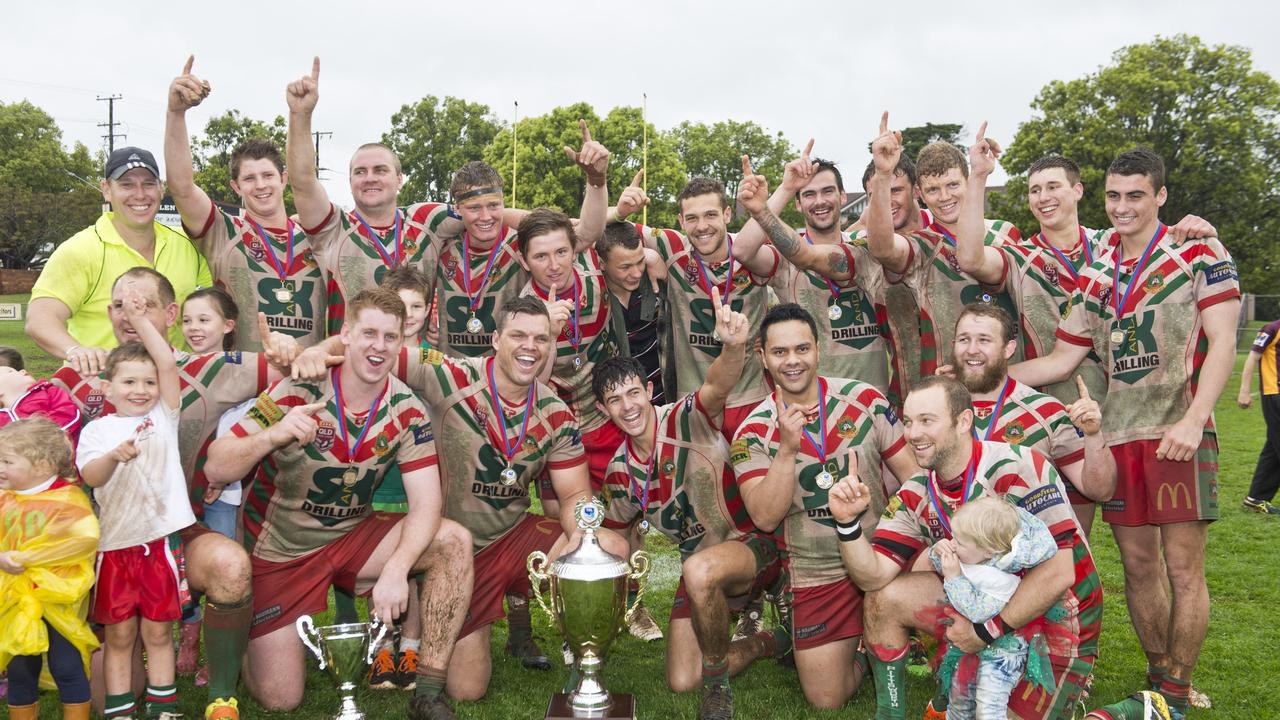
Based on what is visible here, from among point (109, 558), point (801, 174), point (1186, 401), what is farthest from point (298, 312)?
point (1186, 401)

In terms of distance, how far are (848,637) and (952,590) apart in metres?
1.08

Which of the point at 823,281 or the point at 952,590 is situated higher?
the point at 823,281

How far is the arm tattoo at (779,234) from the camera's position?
17.3 ft

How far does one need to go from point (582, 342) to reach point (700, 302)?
790 millimetres

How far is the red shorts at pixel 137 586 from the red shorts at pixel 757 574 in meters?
2.36

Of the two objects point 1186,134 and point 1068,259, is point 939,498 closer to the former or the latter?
point 1068,259

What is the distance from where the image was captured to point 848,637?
4742mm

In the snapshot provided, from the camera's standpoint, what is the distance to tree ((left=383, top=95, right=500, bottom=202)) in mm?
51750

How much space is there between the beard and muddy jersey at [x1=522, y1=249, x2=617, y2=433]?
7.18 feet

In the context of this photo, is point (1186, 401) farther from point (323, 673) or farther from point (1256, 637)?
point (323, 673)

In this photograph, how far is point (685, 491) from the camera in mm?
5078

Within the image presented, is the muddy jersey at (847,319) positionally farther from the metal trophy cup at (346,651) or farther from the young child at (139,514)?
the young child at (139,514)


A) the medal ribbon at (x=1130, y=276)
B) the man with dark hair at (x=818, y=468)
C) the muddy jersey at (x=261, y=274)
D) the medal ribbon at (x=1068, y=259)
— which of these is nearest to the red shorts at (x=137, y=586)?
the muddy jersey at (x=261, y=274)

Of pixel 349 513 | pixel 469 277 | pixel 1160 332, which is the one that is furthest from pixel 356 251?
pixel 1160 332
